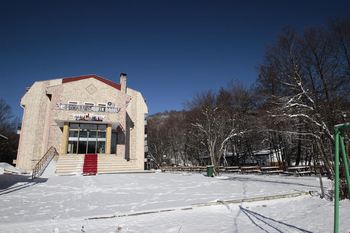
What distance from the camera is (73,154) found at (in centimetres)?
2236

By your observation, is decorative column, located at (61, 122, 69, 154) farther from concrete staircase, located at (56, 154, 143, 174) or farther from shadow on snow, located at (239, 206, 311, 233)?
shadow on snow, located at (239, 206, 311, 233)

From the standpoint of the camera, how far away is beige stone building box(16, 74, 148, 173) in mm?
22281

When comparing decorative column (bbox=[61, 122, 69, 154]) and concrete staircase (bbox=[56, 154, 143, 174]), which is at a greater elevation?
decorative column (bbox=[61, 122, 69, 154])

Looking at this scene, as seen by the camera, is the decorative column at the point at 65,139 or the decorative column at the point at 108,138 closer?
the decorative column at the point at 65,139

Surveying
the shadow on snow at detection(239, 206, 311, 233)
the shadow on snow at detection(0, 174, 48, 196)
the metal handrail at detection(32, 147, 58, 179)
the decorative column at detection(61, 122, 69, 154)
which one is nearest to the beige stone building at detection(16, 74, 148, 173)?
the decorative column at detection(61, 122, 69, 154)

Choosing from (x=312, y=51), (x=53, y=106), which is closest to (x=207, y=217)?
(x=312, y=51)

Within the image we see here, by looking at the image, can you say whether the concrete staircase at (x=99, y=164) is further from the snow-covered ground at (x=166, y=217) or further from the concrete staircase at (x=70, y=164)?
the snow-covered ground at (x=166, y=217)

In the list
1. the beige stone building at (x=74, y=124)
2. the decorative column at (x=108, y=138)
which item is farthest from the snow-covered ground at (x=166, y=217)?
the decorative column at (x=108, y=138)

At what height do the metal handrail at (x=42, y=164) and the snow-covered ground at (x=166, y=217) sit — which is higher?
the metal handrail at (x=42, y=164)

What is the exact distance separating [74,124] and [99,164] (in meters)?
6.64

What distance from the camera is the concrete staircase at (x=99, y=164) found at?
1830 centimetres

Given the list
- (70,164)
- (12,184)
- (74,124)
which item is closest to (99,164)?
(70,164)

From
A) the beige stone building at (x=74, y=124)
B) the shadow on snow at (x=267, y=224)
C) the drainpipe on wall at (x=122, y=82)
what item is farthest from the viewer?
the drainpipe on wall at (x=122, y=82)

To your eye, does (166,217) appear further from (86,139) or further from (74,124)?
(74,124)
